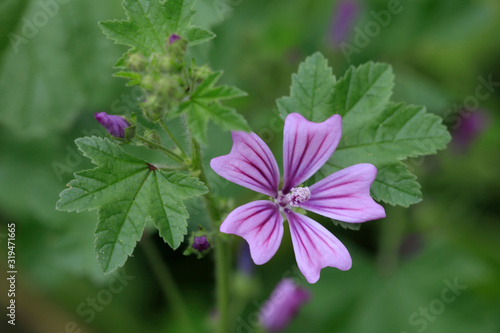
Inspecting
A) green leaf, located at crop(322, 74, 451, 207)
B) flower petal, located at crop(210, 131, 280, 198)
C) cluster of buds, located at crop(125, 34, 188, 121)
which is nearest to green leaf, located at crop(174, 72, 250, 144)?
cluster of buds, located at crop(125, 34, 188, 121)

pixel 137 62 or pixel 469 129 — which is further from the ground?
pixel 137 62

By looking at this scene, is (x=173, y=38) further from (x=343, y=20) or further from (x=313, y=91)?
(x=343, y=20)

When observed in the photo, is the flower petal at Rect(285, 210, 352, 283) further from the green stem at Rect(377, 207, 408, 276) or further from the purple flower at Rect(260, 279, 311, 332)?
the green stem at Rect(377, 207, 408, 276)

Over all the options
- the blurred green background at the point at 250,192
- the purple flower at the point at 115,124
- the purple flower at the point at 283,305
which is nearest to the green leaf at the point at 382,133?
the purple flower at the point at 115,124

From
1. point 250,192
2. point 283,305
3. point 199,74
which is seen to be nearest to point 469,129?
point 250,192

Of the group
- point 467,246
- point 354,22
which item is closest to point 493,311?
point 467,246
